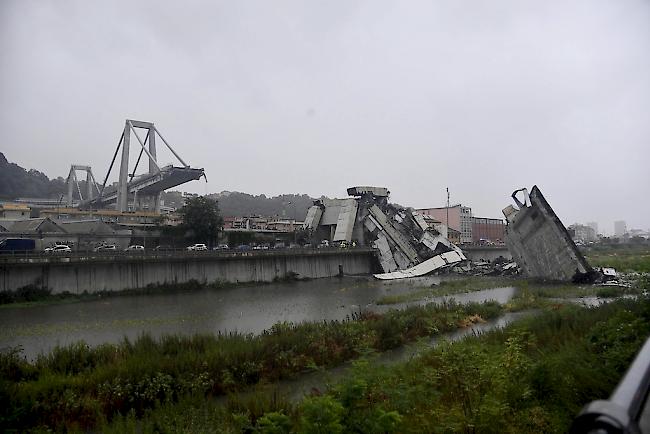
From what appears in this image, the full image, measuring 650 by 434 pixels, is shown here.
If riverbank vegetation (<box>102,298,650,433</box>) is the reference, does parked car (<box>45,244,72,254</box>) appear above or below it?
above

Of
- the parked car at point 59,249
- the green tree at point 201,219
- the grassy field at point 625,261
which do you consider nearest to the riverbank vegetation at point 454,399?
the grassy field at point 625,261

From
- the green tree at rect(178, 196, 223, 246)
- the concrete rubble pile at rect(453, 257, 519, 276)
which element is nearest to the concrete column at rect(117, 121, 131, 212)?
the green tree at rect(178, 196, 223, 246)

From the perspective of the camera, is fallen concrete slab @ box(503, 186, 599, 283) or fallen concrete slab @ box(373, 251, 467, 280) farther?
fallen concrete slab @ box(373, 251, 467, 280)

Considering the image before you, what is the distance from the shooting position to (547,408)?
6.42 meters

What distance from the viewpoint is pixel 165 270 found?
3969cm

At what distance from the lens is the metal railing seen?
1419mm

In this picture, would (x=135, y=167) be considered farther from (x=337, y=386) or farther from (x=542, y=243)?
(x=337, y=386)

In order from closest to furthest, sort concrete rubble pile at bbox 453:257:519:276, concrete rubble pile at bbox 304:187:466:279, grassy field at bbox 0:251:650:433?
grassy field at bbox 0:251:650:433
concrete rubble pile at bbox 453:257:519:276
concrete rubble pile at bbox 304:187:466:279

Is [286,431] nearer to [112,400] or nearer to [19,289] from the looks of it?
[112,400]

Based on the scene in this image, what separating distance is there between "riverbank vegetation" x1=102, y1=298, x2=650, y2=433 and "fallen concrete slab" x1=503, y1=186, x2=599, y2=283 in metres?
30.4

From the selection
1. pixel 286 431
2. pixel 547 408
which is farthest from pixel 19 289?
pixel 547 408

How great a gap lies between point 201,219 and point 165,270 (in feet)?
49.5

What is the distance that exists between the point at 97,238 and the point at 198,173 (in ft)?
90.1

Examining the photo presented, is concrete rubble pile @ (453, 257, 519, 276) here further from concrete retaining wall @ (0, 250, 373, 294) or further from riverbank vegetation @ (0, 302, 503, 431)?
riverbank vegetation @ (0, 302, 503, 431)
